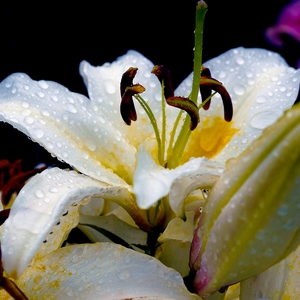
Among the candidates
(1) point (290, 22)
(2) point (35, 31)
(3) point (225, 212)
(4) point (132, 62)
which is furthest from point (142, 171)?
(2) point (35, 31)

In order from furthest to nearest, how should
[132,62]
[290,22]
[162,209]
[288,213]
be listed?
1. [290,22]
2. [132,62]
3. [162,209]
4. [288,213]

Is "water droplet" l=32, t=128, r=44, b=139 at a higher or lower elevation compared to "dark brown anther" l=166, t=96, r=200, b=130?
higher

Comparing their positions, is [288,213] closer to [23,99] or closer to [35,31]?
[23,99]

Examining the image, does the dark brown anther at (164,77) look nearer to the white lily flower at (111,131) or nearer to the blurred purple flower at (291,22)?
the white lily flower at (111,131)

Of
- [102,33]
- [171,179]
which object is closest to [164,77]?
[171,179]

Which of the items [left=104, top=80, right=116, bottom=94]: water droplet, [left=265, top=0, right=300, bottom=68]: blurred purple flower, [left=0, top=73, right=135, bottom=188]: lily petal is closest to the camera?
[left=0, top=73, right=135, bottom=188]: lily petal

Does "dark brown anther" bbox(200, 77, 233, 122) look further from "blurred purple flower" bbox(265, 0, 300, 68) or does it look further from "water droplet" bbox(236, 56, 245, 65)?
"blurred purple flower" bbox(265, 0, 300, 68)

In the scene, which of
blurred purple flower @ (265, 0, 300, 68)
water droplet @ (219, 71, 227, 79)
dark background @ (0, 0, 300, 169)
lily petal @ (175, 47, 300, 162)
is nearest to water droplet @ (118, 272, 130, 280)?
lily petal @ (175, 47, 300, 162)
